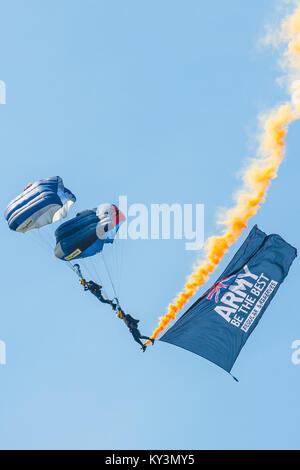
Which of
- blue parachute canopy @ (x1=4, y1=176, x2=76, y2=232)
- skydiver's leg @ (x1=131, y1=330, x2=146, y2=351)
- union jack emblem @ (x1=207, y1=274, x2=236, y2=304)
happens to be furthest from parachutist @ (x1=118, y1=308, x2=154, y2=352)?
blue parachute canopy @ (x1=4, y1=176, x2=76, y2=232)

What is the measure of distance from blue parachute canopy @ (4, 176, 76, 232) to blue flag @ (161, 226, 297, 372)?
6.25 m

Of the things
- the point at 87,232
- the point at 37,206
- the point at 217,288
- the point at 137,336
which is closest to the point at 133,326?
the point at 137,336

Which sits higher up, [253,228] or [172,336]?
[253,228]

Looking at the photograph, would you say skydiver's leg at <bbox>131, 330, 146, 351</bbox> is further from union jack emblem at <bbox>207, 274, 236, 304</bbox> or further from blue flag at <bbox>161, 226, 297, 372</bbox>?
union jack emblem at <bbox>207, 274, 236, 304</bbox>

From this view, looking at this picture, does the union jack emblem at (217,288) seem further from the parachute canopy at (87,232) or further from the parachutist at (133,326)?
the parachute canopy at (87,232)

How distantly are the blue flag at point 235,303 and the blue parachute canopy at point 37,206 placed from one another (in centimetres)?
625

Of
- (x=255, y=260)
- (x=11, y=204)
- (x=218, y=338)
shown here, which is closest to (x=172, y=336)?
(x=218, y=338)

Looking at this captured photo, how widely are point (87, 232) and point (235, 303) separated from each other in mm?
5830

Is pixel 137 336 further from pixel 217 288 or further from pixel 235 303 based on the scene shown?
pixel 235 303

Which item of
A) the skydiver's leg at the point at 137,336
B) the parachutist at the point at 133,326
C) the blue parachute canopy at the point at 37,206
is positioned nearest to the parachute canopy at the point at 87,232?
the blue parachute canopy at the point at 37,206
